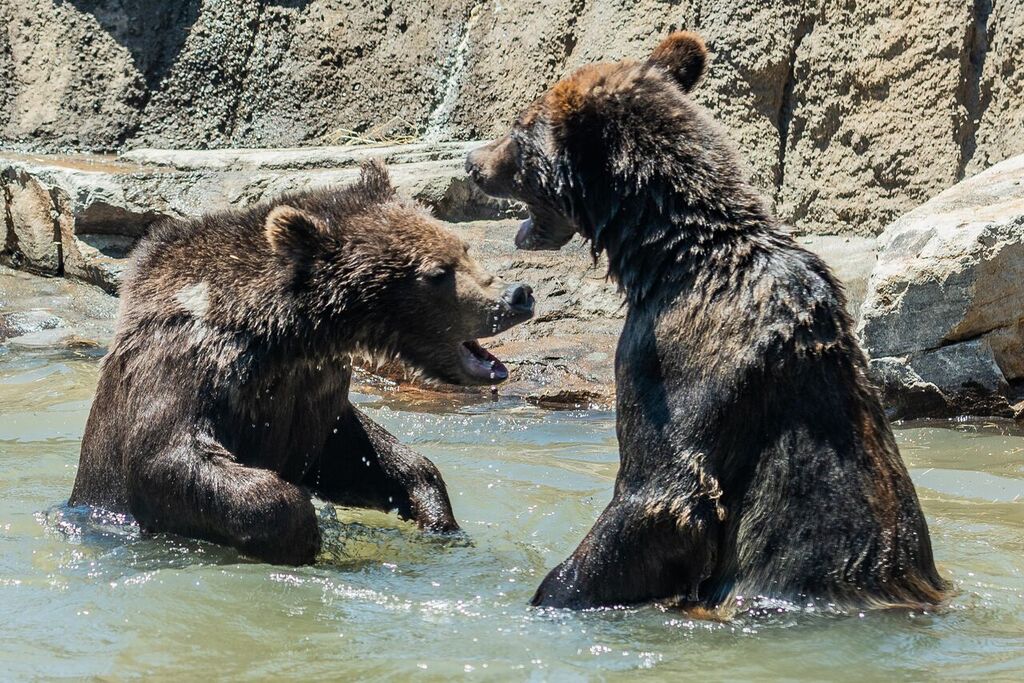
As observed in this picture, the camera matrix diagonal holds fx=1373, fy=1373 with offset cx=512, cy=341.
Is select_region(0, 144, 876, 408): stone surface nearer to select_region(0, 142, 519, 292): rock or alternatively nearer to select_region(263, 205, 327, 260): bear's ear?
select_region(0, 142, 519, 292): rock

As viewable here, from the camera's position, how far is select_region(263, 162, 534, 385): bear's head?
6.43m

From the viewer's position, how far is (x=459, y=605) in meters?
5.43

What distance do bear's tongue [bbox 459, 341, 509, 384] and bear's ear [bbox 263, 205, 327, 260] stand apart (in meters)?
0.89

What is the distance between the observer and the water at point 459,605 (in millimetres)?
4652

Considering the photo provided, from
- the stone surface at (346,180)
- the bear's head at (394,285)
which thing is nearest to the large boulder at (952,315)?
the stone surface at (346,180)

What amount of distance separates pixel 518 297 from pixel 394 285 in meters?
0.60

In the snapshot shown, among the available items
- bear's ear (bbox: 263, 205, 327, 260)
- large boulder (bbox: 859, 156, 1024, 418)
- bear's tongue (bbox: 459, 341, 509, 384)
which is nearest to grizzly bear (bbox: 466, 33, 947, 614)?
bear's tongue (bbox: 459, 341, 509, 384)

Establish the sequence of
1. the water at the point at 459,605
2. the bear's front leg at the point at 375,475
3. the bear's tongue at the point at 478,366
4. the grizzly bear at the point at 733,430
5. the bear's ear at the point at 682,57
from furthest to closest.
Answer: the bear's front leg at the point at 375,475 → the bear's tongue at the point at 478,366 → the bear's ear at the point at 682,57 → the grizzly bear at the point at 733,430 → the water at the point at 459,605

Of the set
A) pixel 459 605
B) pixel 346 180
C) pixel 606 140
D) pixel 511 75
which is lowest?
pixel 459 605

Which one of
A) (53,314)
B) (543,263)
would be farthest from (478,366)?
(53,314)

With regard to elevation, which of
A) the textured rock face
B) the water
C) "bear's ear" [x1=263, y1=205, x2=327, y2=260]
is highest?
the textured rock face

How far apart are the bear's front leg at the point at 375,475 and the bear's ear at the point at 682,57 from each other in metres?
2.36

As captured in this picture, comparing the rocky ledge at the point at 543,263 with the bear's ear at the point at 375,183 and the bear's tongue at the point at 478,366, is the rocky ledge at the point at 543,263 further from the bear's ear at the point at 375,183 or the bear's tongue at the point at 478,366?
the bear's ear at the point at 375,183

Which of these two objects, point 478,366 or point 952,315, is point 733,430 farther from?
point 952,315
